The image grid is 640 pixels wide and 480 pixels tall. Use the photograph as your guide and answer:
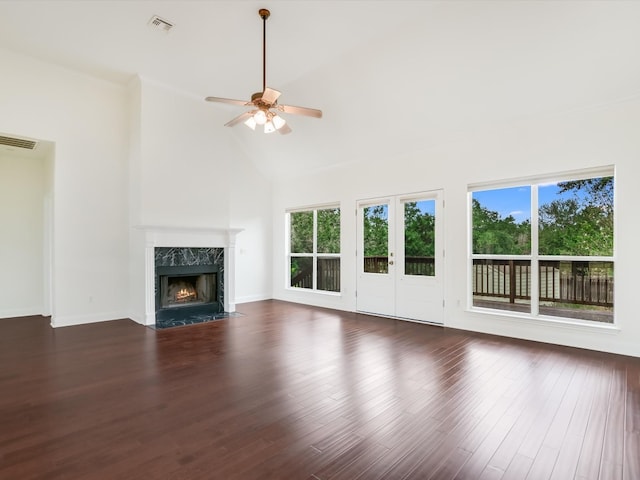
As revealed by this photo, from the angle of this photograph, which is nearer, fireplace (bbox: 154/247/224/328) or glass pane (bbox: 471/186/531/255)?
glass pane (bbox: 471/186/531/255)

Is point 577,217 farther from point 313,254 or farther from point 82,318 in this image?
point 82,318

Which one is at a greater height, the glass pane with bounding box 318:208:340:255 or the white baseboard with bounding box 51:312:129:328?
the glass pane with bounding box 318:208:340:255

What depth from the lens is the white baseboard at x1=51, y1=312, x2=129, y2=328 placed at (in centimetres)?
533

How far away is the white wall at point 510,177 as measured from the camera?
388 centimetres

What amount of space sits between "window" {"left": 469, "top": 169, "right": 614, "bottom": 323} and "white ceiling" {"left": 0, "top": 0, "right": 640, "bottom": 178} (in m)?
1.08

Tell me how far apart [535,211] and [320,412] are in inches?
158

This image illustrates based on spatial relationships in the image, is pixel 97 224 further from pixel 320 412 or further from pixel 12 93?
pixel 320 412

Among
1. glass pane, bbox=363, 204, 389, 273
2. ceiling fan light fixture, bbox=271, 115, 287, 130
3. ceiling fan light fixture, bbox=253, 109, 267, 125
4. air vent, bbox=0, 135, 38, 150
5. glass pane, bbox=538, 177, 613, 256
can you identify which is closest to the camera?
ceiling fan light fixture, bbox=253, 109, 267, 125

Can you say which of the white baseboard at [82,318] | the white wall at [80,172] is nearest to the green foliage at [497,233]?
the white wall at [80,172]

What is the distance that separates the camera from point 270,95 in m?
3.37

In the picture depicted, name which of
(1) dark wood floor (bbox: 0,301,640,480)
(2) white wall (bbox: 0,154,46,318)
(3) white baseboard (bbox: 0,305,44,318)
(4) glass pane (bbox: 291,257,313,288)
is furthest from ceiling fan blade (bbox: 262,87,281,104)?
(3) white baseboard (bbox: 0,305,44,318)

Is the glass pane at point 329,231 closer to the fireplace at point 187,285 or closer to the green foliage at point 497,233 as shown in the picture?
the fireplace at point 187,285

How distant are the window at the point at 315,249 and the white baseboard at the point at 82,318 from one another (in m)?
3.55

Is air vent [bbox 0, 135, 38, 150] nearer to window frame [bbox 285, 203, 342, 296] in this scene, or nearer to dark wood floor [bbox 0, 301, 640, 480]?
dark wood floor [bbox 0, 301, 640, 480]
